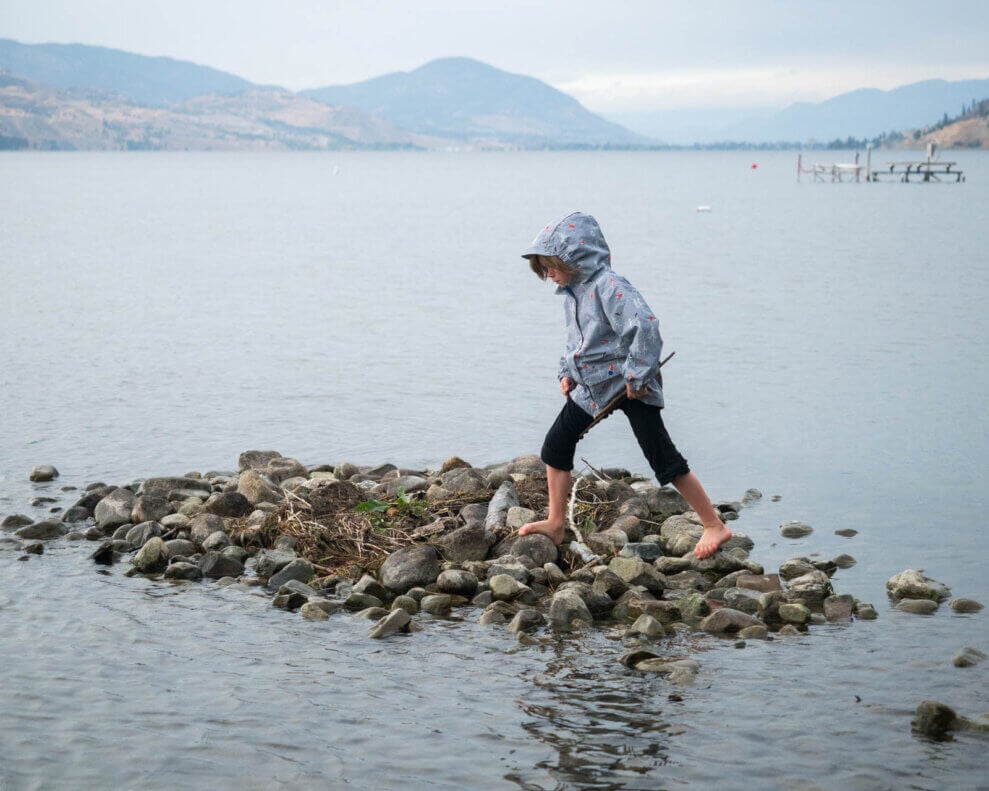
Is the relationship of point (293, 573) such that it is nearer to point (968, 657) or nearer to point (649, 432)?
point (649, 432)

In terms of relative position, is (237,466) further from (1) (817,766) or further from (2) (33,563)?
(1) (817,766)

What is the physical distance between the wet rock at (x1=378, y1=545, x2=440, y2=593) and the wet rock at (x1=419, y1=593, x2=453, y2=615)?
0.95 feet

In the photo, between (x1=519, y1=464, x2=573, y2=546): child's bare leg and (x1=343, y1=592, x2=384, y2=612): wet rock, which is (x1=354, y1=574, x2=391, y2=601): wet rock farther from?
(x1=519, y1=464, x2=573, y2=546): child's bare leg

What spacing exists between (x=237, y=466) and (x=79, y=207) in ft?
206

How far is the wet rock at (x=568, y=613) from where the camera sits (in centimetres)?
781

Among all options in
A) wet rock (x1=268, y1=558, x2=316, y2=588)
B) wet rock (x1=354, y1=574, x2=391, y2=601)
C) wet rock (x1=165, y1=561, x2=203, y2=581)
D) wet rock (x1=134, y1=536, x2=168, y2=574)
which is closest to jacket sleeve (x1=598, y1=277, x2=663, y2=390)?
wet rock (x1=354, y1=574, x2=391, y2=601)

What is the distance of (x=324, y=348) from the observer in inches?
830

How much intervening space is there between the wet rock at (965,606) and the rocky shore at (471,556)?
0.04 feet

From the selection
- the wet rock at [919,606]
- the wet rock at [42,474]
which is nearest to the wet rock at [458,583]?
the wet rock at [919,606]

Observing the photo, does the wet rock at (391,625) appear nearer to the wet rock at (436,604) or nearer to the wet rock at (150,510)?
the wet rock at (436,604)

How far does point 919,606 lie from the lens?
809 cm

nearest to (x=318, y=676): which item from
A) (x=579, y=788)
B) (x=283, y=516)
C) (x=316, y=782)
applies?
(x=316, y=782)

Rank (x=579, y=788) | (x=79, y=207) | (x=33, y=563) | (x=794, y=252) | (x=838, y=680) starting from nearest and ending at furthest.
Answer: (x=579, y=788), (x=838, y=680), (x=33, y=563), (x=794, y=252), (x=79, y=207)

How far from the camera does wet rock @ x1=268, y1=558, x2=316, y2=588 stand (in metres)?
8.64
